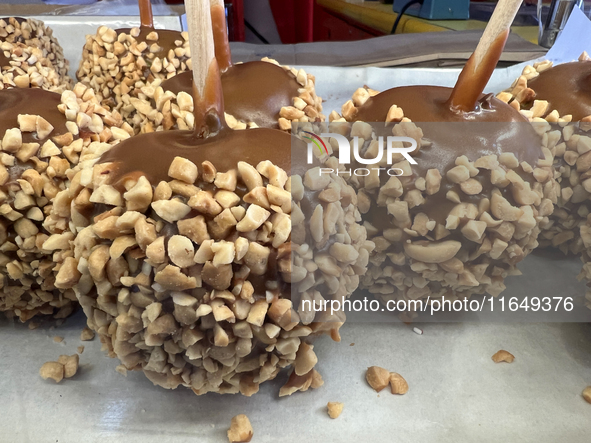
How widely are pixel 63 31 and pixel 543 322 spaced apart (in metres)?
1.28

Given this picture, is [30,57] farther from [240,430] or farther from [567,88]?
[567,88]

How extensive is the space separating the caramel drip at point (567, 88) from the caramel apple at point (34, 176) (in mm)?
649

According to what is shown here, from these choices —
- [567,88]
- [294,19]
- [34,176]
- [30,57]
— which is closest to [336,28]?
[294,19]

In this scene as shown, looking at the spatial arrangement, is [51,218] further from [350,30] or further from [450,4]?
[450,4]

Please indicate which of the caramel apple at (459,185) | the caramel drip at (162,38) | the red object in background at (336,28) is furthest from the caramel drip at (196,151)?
the red object in background at (336,28)

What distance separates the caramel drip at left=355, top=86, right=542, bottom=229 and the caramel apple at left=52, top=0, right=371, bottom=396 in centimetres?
12

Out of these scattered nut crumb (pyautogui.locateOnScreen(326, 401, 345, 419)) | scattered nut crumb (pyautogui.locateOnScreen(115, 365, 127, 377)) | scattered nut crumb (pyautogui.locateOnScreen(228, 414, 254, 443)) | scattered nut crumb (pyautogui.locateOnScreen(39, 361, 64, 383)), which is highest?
scattered nut crumb (pyautogui.locateOnScreen(115, 365, 127, 377))

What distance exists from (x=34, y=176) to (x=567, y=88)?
0.78 meters

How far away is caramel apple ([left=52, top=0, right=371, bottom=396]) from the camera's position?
1.54 ft

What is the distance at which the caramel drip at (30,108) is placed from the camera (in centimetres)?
63

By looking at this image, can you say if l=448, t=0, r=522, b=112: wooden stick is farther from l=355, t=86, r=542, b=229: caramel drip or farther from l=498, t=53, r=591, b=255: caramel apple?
l=498, t=53, r=591, b=255: caramel apple

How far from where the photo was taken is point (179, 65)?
98 centimetres

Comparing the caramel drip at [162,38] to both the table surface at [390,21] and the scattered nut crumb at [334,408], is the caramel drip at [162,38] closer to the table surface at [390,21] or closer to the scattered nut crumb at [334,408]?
the table surface at [390,21]

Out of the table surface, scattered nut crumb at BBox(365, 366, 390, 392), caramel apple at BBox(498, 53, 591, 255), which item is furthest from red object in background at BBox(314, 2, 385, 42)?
scattered nut crumb at BBox(365, 366, 390, 392)
